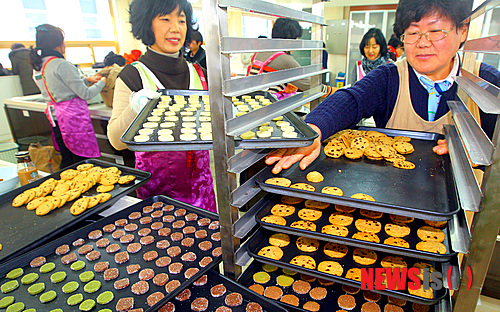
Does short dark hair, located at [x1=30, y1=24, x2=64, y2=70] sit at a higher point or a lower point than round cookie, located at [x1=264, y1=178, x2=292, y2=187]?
higher

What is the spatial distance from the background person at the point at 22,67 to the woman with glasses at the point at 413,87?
7073 mm

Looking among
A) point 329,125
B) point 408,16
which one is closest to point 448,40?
point 408,16

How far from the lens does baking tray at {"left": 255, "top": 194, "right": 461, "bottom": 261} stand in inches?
29.2

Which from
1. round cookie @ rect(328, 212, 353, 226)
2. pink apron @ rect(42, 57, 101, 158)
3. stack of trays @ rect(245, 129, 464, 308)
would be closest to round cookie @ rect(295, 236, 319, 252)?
stack of trays @ rect(245, 129, 464, 308)

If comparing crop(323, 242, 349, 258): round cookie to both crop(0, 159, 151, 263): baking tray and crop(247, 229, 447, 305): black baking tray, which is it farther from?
crop(0, 159, 151, 263): baking tray

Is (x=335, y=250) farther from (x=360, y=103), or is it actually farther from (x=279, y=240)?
(x=360, y=103)

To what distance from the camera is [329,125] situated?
1229 millimetres

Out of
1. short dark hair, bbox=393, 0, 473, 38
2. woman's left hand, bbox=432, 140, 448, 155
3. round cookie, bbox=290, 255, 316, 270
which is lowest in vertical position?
round cookie, bbox=290, 255, 316, 270

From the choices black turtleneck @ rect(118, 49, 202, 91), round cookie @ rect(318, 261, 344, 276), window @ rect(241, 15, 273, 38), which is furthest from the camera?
window @ rect(241, 15, 273, 38)

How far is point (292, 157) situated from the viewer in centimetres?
107

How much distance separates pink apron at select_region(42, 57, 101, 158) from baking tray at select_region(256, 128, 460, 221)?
9.72 feet

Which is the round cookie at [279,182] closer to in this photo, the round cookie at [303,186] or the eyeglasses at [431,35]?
the round cookie at [303,186]

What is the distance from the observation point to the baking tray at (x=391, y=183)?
0.76 m

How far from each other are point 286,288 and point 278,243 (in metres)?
0.15
